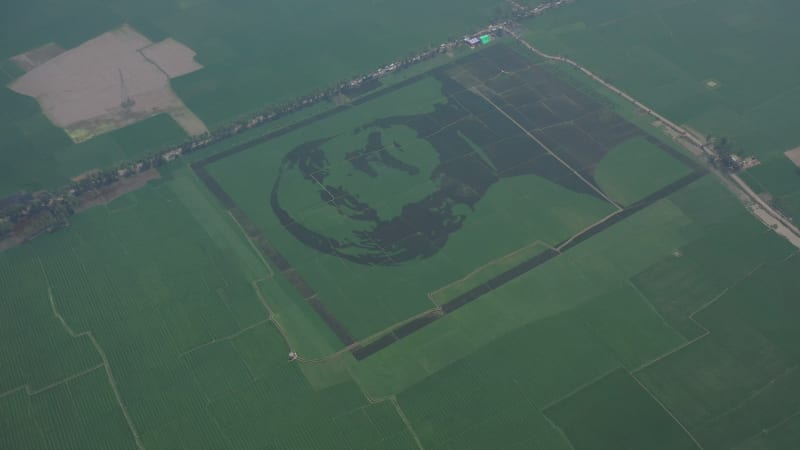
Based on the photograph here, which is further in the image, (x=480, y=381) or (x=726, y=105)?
(x=726, y=105)

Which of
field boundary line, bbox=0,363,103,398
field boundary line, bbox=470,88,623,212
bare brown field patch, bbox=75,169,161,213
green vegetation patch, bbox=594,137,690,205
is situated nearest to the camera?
field boundary line, bbox=0,363,103,398

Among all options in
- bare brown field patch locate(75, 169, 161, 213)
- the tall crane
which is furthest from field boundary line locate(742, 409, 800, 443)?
the tall crane

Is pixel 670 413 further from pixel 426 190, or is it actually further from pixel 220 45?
pixel 220 45

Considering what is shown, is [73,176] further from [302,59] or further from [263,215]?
[302,59]

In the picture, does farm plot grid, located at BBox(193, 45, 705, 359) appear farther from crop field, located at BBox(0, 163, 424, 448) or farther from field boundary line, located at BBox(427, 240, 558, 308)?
crop field, located at BBox(0, 163, 424, 448)

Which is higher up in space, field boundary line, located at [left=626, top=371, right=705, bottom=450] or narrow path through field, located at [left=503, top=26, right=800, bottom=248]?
narrow path through field, located at [left=503, top=26, right=800, bottom=248]

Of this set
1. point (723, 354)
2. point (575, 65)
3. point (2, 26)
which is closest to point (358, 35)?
point (575, 65)

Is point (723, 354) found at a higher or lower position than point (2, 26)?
lower
